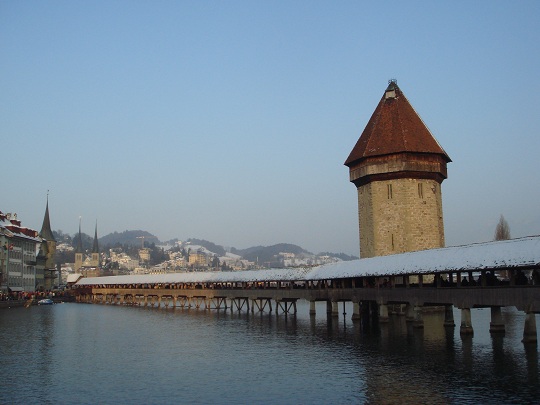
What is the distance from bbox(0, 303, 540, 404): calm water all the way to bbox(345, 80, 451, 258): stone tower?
11.4 meters

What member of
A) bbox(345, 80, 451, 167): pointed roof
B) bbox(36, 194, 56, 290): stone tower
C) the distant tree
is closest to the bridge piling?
bbox(345, 80, 451, 167): pointed roof

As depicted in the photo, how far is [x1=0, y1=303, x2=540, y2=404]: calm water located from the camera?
16.1 meters

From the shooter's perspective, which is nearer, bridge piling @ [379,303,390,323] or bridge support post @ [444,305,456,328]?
bridge support post @ [444,305,456,328]

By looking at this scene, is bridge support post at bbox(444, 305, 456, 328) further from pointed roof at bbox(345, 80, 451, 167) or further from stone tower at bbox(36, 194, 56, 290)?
stone tower at bbox(36, 194, 56, 290)

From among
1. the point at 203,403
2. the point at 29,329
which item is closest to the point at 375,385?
the point at 203,403

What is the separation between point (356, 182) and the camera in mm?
47750

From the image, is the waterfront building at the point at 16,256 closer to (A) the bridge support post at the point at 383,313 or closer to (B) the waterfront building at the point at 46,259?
(B) the waterfront building at the point at 46,259

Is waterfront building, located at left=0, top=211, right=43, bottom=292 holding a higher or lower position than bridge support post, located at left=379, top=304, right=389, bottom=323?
higher

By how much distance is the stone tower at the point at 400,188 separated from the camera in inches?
1726

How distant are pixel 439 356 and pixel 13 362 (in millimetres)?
16258

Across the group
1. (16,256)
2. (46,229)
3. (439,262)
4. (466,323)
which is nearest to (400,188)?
(439,262)

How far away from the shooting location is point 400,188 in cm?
4403

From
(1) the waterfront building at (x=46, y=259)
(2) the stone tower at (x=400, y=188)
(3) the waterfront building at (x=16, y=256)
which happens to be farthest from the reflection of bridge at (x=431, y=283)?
(1) the waterfront building at (x=46, y=259)

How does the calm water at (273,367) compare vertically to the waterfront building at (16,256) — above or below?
below
